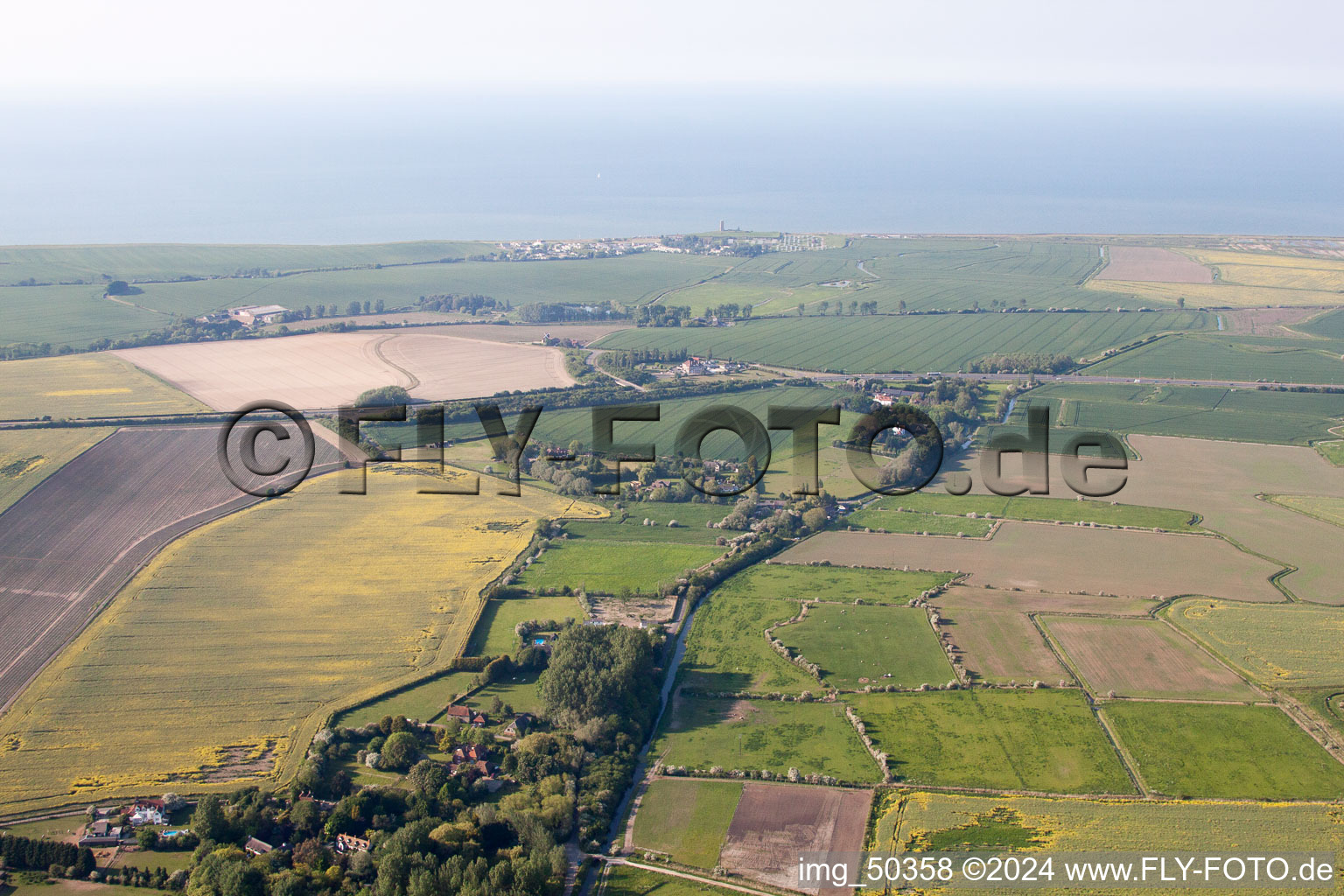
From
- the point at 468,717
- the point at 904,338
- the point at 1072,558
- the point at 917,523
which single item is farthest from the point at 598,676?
the point at 904,338

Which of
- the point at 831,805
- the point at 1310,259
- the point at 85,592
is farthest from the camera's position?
the point at 1310,259

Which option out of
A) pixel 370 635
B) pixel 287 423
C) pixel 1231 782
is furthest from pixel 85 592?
pixel 1231 782

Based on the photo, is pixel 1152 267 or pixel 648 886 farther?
pixel 1152 267

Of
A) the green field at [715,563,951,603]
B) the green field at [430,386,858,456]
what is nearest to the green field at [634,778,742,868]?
the green field at [715,563,951,603]

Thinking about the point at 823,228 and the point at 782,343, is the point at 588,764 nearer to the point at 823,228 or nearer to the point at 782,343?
the point at 782,343

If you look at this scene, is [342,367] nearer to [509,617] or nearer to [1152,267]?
[509,617]

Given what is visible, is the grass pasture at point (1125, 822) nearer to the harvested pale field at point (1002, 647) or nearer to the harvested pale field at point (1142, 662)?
the harvested pale field at point (1142, 662)
